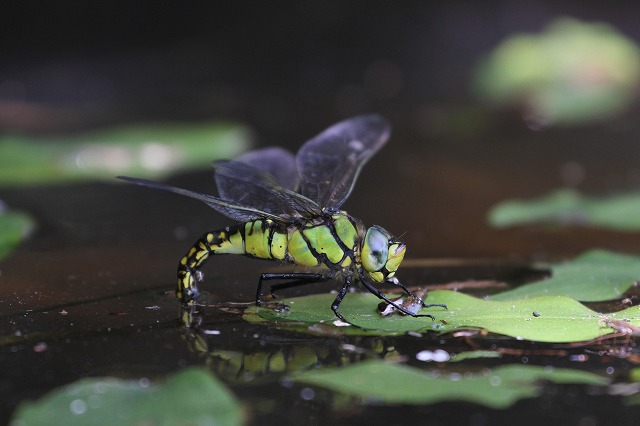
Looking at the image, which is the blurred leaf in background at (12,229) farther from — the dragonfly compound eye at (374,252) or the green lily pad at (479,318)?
the dragonfly compound eye at (374,252)

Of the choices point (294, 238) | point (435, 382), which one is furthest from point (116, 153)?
point (435, 382)

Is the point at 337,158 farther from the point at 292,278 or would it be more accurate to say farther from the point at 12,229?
the point at 12,229

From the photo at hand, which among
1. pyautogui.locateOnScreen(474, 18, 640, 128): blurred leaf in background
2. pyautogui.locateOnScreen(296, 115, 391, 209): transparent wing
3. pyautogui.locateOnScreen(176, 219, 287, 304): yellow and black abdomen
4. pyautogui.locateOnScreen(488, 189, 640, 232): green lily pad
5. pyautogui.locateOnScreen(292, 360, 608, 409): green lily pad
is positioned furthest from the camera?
pyautogui.locateOnScreen(474, 18, 640, 128): blurred leaf in background

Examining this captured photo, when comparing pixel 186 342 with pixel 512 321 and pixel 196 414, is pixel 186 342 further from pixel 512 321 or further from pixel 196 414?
pixel 512 321

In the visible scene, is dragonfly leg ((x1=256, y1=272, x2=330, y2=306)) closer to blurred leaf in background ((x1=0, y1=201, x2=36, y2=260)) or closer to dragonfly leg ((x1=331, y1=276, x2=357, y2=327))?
dragonfly leg ((x1=331, y1=276, x2=357, y2=327))

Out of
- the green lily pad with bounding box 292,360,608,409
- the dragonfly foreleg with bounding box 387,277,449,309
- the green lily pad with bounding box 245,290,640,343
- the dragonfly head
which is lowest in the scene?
the green lily pad with bounding box 292,360,608,409

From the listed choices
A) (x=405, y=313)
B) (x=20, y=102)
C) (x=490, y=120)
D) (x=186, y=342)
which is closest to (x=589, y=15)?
(x=490, y=120)

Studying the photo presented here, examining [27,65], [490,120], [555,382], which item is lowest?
[555,382]

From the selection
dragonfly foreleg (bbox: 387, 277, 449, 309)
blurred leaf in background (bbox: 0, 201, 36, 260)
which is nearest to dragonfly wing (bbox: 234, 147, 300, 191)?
dragonfly foreleg (bbox: 387, 277, 449, 309)
